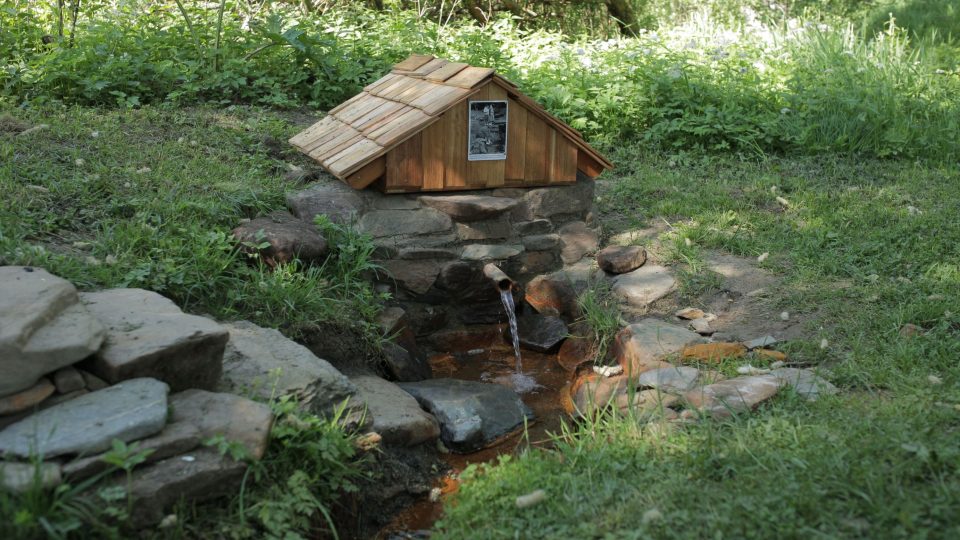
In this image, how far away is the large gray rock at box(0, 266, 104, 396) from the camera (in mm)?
3025

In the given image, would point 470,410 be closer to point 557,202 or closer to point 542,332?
point 542,332

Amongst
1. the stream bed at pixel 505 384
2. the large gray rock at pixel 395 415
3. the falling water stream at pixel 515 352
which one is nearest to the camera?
the stream bed at pixel 505 384

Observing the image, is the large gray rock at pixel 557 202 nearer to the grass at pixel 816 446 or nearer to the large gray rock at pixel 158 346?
the grass at pixel 816 446

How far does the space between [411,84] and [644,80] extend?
284cm

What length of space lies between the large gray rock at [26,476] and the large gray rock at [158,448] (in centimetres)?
5

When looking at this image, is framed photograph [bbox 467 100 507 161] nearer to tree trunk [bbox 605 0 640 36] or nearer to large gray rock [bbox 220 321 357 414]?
large gray rock [bbox 220 321 357 414]

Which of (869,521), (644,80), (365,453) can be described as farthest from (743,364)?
(644,80)

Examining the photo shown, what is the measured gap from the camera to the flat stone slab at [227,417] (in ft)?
10.8

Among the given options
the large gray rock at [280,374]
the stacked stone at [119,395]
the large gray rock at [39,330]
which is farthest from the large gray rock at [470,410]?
the large gray rock at [39,330]

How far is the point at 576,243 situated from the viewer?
19.7 feet

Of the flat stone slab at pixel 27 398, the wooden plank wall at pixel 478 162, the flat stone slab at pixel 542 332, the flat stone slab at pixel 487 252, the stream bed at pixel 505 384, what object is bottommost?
the stream bed at pixel 505 384

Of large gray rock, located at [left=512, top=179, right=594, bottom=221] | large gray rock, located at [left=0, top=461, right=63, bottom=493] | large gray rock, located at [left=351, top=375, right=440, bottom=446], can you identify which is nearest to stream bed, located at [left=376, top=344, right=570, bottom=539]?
large gray rock, located at [left=351, top=375, right=440, bottom=446]

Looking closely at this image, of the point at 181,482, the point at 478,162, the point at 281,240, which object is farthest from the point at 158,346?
the point at 478,162

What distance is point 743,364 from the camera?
4.43 meters
